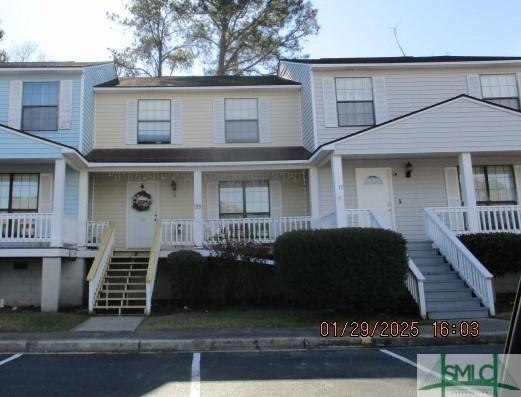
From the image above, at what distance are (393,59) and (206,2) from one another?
14.8 metres

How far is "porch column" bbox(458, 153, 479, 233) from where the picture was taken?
40.4ft

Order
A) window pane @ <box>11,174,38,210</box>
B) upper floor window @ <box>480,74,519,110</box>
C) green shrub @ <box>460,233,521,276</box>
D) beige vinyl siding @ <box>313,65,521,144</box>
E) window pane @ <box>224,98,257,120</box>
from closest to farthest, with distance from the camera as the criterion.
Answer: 1. green shrub @ <box>460,233,521,276</box>
2. window pane @ <box>11,174,38,210</box>
3. beige vinyl siding @ <box>313,65,521,144</box>
4. upper floor window @ <box>480,74,519,110</box>
5. window pane @ <box>224,98,257,120</box>

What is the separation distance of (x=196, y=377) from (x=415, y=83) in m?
12.5

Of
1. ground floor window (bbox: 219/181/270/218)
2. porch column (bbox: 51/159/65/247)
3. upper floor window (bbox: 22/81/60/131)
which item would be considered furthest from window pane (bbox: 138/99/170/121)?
porch column (bbox: 51/159/65/247)

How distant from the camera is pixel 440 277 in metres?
10.9

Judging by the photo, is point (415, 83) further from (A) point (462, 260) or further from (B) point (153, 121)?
(B) point (153, 121)

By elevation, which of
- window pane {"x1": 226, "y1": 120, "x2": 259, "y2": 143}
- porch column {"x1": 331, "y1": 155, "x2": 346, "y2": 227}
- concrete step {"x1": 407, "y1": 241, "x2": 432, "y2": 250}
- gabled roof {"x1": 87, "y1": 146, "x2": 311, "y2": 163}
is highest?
window pane {"x1": 226, "y1": 120, "x2": 259, "y2": 143}

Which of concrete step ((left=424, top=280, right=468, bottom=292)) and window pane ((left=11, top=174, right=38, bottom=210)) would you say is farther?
window pane ((left=11, top=174, right=38, bottom=210))

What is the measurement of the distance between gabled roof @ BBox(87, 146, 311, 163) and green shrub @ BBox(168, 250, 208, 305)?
3216 millimetres

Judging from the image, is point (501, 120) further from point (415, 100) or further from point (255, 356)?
point (255, 356)

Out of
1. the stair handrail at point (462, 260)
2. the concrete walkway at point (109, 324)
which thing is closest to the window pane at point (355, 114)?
the stair handrail at point (462, 260)

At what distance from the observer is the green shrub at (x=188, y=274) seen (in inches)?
A: 466

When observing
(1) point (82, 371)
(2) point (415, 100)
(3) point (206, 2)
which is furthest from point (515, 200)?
(3) point (206, 2)

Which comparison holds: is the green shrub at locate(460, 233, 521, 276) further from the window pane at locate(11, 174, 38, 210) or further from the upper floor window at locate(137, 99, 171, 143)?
the window pane at locate(11, 174, 38, 210)
